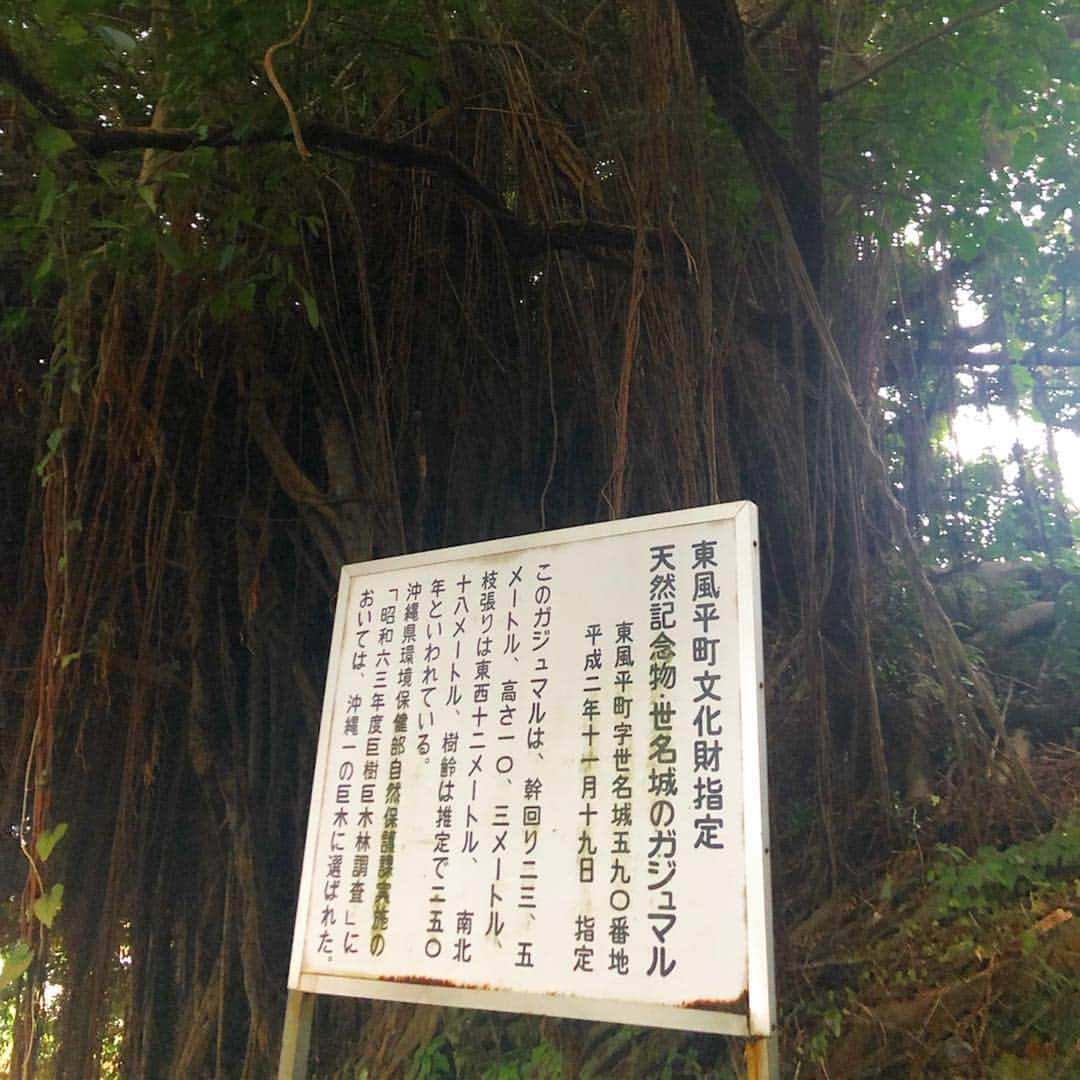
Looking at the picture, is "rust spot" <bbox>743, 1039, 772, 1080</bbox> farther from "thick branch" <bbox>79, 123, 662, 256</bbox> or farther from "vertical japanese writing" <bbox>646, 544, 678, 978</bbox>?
"thick branch" <bbox>79, 123, 662, 256</bbox>

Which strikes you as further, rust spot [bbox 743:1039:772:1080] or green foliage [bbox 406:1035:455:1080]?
green foliage [bbox 406:1035:455:1080]

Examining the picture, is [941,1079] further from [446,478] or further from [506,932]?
[446,478]

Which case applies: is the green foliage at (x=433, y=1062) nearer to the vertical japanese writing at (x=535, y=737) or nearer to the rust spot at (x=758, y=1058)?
the vertical japanese writing at (x=535, y=737)

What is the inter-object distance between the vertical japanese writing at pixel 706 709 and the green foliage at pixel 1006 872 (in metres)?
0.96

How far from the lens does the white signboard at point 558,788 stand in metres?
0.89

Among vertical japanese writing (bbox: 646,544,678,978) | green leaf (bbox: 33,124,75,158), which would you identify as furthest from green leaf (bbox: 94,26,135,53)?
vertical japanese writing (bbox: 646,544,678,978)


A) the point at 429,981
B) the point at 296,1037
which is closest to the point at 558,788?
the point at 429,981

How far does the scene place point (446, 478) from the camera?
191 cm

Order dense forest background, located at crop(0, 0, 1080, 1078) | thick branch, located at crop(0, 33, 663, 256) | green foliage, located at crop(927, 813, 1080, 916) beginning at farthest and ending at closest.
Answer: green foliage, located at crop(927, 813, 1080, 916), dense forest background, located at crop(0, 0, 1080, 1078), thick branch, located at crop(0, 33, 663, 256)

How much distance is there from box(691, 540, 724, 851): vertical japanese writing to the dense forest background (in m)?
0.33

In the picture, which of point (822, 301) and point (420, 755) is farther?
point (822, 301)

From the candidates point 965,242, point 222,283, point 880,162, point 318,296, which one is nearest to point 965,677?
point 965,242

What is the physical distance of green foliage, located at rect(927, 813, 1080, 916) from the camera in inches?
63.2

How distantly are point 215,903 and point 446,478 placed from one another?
96 cm
